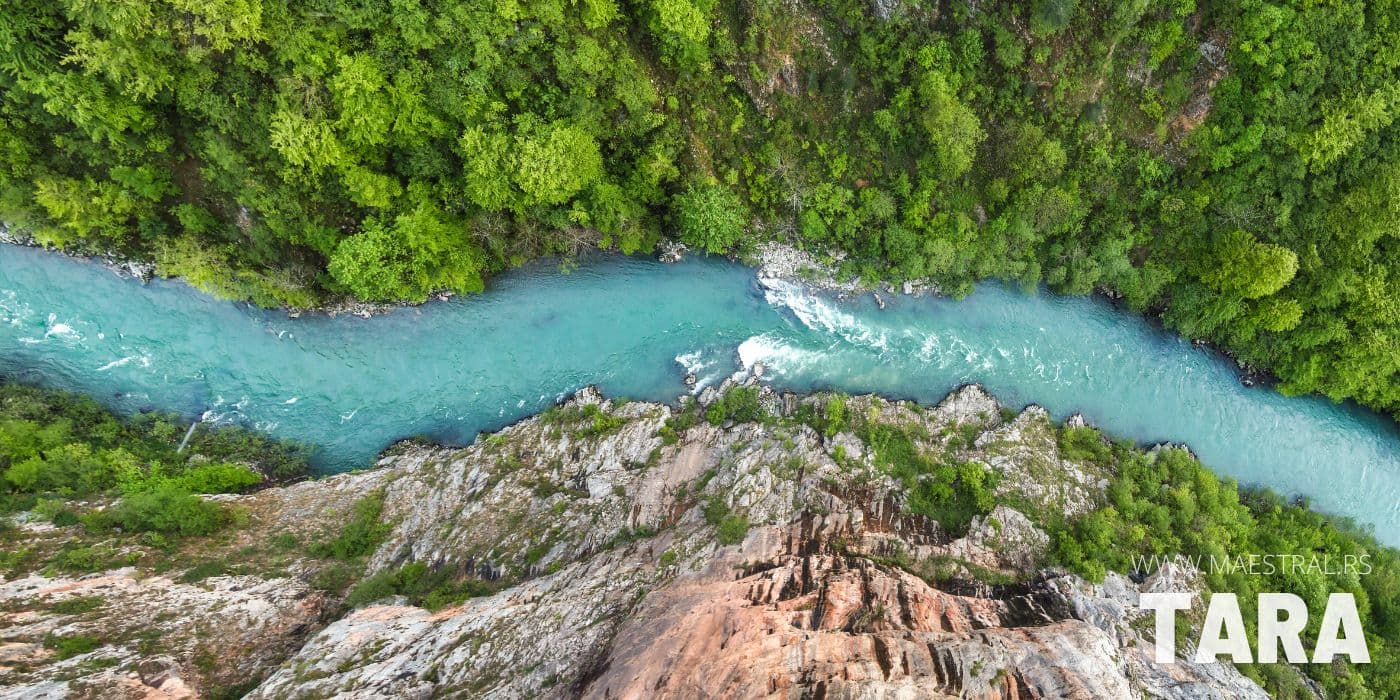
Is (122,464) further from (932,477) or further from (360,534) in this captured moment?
(932,477)

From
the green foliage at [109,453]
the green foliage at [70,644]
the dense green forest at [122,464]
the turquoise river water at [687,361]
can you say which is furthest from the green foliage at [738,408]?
the green foliage at [70,644]

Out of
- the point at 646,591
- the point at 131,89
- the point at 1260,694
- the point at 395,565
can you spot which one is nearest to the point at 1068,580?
the point at 1260,694

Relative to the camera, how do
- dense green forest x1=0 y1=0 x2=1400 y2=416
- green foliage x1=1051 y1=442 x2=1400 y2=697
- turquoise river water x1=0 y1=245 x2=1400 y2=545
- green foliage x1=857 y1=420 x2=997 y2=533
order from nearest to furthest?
dense green forest x1=0 y1=0 x2=1400 y2=416 → green foliage x1=1051 y1=442 x2=1400 y2=697 → green foliage x1=857 y1=420 x2=997 y2=533 → turquoise river water x1=0 y1=245 x2=1400 y2=545

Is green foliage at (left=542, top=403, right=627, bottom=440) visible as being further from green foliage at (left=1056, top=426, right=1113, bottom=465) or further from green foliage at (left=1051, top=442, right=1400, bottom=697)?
green foliage at (left=1056, top=426, right=1113, bottom=465)

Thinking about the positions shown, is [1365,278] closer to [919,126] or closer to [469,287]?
[919,126]

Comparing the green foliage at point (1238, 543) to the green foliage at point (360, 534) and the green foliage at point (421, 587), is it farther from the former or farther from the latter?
the green foliage at point (360, 534)

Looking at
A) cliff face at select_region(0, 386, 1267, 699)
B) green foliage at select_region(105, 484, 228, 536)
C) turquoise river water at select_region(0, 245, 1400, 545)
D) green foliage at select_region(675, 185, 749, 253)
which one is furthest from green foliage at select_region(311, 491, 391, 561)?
green foliage at select_region(675, 185, 749, 253)
